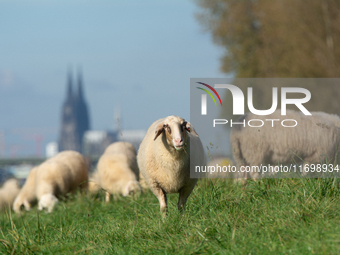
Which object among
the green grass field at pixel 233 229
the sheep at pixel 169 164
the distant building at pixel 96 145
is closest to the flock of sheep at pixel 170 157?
the sheep at pixel 169 164

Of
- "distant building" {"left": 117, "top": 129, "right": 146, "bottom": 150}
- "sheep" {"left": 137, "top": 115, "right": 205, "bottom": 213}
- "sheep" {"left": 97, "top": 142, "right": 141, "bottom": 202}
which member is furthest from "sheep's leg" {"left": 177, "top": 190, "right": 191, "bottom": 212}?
"sheep" {"left": 97, "top": 142, "right": 141, "bottom": 202}

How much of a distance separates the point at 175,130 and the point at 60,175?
5937 mm

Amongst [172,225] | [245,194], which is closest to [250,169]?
[245,194]

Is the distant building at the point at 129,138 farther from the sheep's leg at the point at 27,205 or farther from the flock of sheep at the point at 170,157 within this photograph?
the sheep's leg at the point at 27,205

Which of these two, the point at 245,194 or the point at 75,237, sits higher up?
→ the point at 245,194

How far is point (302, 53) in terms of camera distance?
750 inches

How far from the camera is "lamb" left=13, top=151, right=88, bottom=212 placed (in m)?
9.54

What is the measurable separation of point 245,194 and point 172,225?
1103mm

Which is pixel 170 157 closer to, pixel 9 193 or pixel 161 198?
pixel 161 198

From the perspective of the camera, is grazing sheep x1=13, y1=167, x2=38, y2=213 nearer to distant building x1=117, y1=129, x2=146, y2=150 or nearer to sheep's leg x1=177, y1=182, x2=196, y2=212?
distant building x1=117, y1=129, x2=146, y2=150

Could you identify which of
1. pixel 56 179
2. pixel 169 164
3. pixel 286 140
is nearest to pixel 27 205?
pixel 56 179

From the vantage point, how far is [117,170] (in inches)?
365

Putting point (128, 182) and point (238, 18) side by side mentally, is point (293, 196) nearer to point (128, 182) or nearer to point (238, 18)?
point (128, 182)

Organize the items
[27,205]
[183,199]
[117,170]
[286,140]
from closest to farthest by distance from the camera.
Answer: [183,199]
[286,140]
[117,170]
[27,205]
